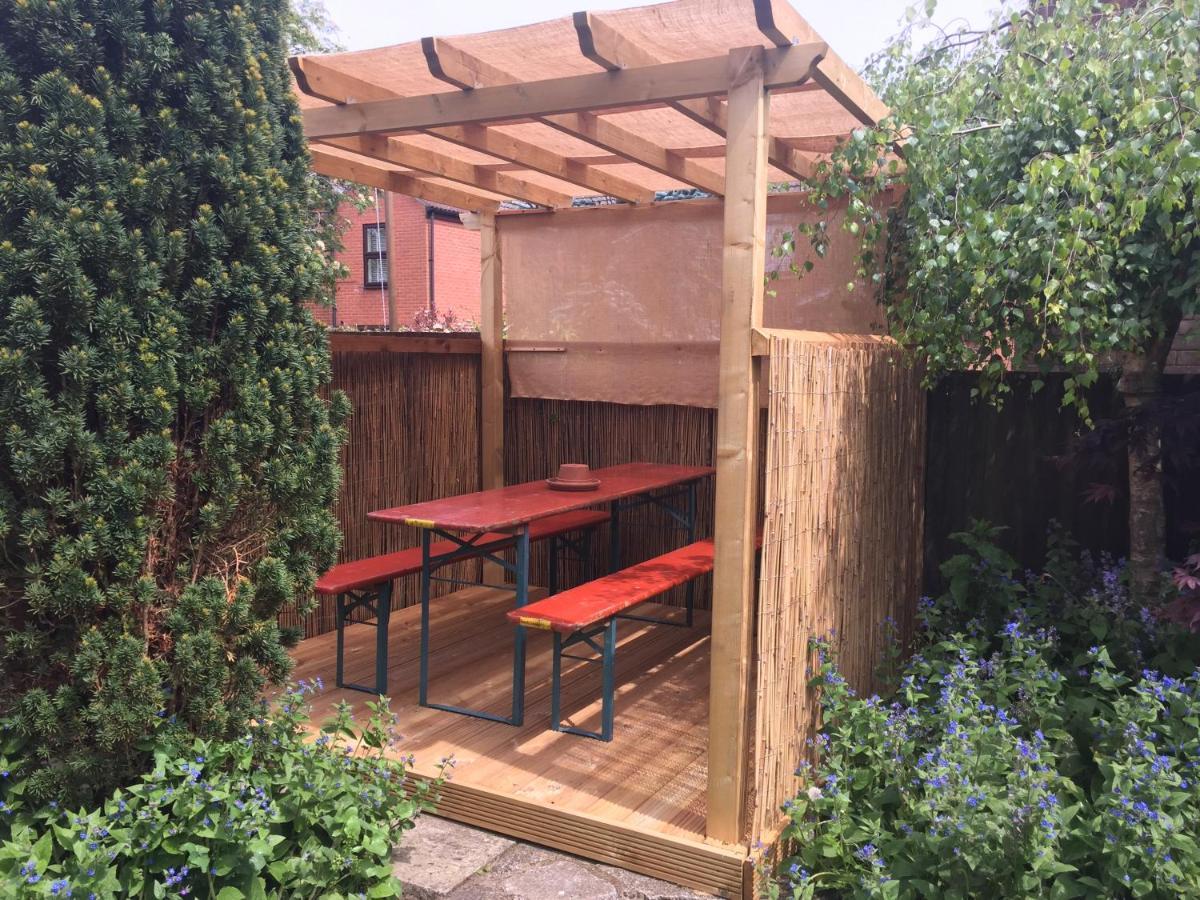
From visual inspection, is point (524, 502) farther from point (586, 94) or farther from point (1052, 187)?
point (1052, 187)

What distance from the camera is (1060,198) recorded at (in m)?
3.57

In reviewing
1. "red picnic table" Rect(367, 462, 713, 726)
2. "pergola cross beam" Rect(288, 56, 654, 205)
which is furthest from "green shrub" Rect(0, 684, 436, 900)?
"pergola cross beam" Rect(288, 56, 654, 205)

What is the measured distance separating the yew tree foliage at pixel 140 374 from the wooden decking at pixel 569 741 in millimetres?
1040

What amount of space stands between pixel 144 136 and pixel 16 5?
0.41 metres

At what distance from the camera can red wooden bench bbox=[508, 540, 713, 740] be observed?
12.4 feet

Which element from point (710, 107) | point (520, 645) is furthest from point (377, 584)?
point (710, 107)

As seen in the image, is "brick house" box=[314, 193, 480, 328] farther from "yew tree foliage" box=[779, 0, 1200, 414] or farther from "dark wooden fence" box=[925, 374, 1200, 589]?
"yew tree foliage" box=[779, 0, 1200, 414]

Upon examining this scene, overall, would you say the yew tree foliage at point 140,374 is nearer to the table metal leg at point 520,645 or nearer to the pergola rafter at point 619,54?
the pergola rafter at point 619,54

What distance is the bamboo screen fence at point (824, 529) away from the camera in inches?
117

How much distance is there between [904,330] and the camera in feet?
13.1

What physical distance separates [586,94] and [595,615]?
1908 mm

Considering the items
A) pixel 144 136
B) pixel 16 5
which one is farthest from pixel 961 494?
pixel 16 5

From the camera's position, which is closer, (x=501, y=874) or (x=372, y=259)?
(x=501, y=874)

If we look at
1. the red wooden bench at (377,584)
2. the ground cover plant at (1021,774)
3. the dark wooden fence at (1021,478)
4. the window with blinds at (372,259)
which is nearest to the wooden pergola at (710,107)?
the ground cover plant at (1021,774)
